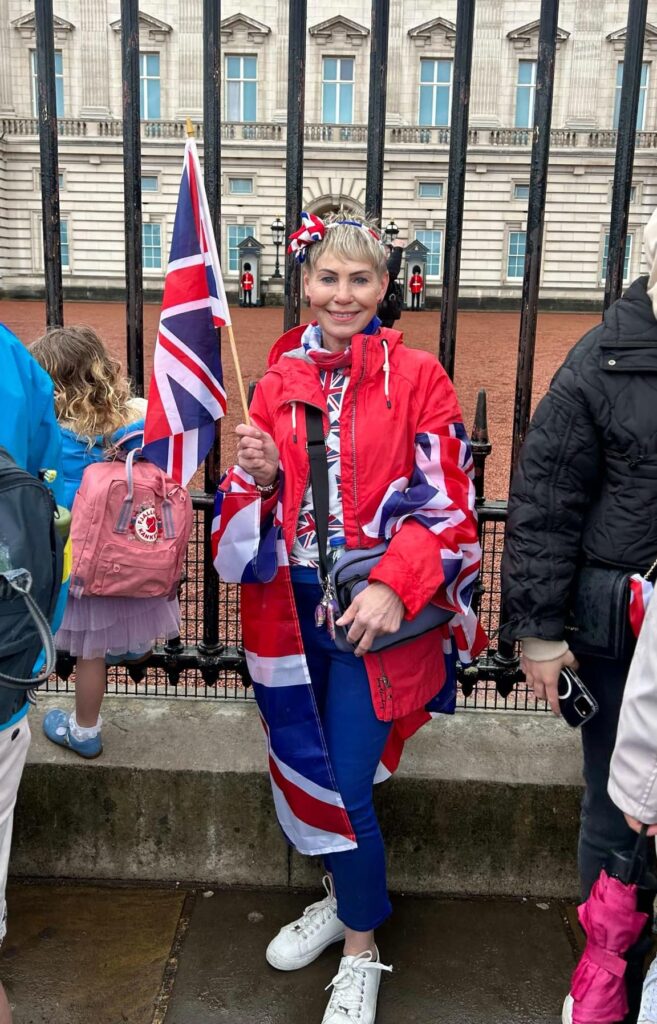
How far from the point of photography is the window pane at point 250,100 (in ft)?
102

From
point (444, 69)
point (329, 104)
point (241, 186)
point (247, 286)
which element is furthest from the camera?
point (241, 186)

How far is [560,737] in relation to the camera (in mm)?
2635

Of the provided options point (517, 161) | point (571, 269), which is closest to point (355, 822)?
point (571, 269)

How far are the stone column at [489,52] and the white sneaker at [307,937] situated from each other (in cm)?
2932

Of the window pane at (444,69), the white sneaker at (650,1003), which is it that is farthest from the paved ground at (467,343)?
the window pane at (444,69)

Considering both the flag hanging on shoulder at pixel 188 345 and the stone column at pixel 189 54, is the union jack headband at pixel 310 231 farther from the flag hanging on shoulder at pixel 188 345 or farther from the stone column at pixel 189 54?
the stone column at pixel 189 54

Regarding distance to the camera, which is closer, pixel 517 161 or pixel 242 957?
pixel 242 957

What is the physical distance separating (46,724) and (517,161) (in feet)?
104

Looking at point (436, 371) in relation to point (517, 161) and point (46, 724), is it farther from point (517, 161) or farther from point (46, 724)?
point (517, 161)

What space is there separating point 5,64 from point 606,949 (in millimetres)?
32454

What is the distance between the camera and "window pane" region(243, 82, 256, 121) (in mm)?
31016

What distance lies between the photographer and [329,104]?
102 feet

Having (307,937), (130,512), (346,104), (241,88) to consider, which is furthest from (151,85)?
(307,937)

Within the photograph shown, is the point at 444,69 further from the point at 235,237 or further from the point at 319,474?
the point at 319,474
